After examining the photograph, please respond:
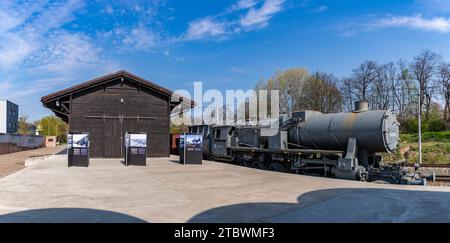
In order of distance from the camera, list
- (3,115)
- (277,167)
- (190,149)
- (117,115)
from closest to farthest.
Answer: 1. (277,167)
2. (190,149)
3. (117,115)
4. (3,115)

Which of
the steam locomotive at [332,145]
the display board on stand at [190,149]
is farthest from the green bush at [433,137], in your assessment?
the display board on stand at [190,149]

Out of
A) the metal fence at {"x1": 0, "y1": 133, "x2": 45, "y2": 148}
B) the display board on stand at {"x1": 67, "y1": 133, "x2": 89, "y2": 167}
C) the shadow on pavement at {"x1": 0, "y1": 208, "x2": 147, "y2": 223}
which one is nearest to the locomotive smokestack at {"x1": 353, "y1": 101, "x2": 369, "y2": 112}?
the shadow on pavement at {"x1": 0, "y1": 208, "x2": 147, "y2": 223}

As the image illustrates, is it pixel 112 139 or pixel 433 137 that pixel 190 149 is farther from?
pixel 433 137

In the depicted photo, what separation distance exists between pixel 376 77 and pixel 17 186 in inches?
2064

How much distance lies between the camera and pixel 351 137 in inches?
556

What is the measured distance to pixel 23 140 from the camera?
165ft

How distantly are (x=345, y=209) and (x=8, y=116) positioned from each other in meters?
80.2

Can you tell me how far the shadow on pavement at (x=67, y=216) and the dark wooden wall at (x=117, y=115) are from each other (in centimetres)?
1499

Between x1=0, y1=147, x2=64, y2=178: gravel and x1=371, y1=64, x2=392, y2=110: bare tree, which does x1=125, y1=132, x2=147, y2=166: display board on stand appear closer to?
x1=0, y1=147, x2=64, y2=178: gravel

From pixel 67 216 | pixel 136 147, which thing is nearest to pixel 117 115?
pixel 136 147

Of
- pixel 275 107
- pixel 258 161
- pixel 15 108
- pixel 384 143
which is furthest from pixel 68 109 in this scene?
pixel 15 108

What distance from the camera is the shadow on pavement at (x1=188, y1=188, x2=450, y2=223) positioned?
263 inches

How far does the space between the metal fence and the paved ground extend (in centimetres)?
3498

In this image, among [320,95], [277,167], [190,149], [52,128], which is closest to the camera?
[277,167]
